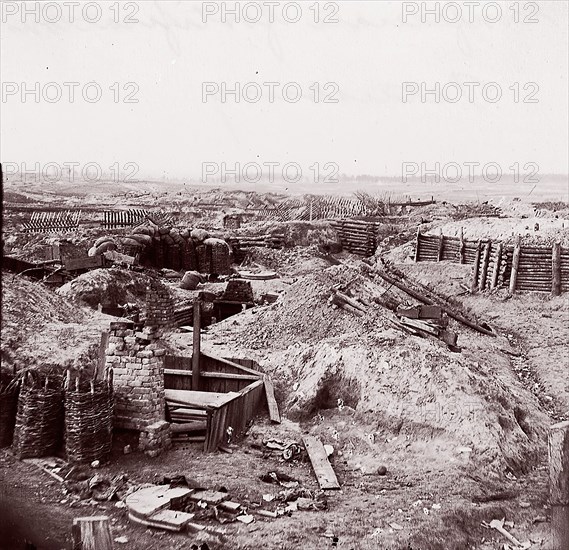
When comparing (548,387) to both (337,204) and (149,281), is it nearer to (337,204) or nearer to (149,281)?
(149,281)

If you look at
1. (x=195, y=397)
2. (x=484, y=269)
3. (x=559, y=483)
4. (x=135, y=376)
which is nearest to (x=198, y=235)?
(x=484, y=269)

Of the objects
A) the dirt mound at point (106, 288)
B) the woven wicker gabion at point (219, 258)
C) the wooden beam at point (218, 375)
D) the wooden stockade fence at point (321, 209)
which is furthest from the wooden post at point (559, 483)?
the wooden stockade fence at point (321, 209)


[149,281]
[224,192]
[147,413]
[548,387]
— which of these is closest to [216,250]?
[149,281]

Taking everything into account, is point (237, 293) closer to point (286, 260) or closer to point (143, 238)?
point (143, 238)

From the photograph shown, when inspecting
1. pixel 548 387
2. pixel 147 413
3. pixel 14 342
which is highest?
pixel 14 342

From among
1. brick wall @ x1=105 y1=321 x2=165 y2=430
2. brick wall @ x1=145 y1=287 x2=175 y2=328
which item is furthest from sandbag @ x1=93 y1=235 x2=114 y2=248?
brick wall @ x1=105 y1=321 x2=165 y2=430

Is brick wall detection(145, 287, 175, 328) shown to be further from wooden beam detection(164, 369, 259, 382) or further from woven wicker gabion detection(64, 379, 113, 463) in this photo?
woven wicker gabion detection(64, 379, 113, 463)

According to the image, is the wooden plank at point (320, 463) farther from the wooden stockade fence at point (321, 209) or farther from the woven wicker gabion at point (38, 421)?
the wooden stockade fence at point (321, 209)
